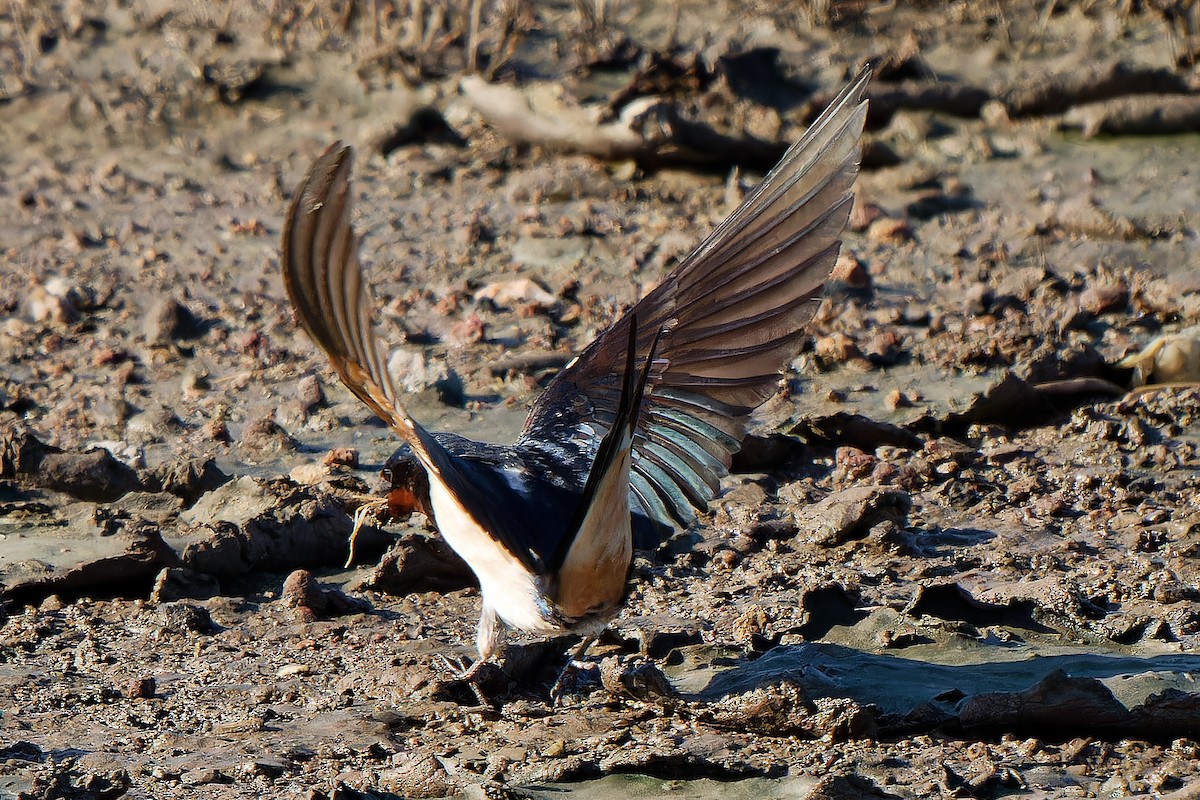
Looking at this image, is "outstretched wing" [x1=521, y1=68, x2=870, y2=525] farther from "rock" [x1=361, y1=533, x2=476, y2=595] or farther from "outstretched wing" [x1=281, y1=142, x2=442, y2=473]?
"outstretched wing" [x1=281, y1=142, x2=442, y2=473]

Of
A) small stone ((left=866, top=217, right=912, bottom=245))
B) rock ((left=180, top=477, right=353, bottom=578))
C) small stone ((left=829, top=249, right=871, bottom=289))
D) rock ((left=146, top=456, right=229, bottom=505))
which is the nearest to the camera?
rock ((left=180, top=477, right=353, bottom=578))

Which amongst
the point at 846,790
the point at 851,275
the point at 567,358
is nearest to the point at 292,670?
the point at 846,790

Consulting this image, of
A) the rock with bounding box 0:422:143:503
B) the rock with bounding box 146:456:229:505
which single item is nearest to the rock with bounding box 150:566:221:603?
the rock with bounding box 146:456:229:505

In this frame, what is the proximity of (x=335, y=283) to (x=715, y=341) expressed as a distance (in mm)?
1400

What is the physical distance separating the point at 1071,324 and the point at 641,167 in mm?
1999

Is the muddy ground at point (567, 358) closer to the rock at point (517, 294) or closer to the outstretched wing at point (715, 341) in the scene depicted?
the rock at point (517, 294)

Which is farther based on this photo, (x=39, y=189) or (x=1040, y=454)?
(x=39, y=189)

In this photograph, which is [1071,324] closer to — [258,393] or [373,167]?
[258,393]

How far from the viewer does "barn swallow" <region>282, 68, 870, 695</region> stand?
2.40 m

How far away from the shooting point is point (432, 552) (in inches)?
149

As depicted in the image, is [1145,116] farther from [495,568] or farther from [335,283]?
[335,283]

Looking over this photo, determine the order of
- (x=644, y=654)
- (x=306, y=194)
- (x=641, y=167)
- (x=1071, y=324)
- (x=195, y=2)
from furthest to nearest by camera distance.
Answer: (x=195, y=2) < (x=641, y=167) < (x=1071, y=324) < (x=644, y=654) < (x=306, y=194)

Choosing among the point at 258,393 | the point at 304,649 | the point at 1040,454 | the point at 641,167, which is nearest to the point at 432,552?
the point at 304,649

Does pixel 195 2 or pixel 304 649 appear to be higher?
pixel 195 2
